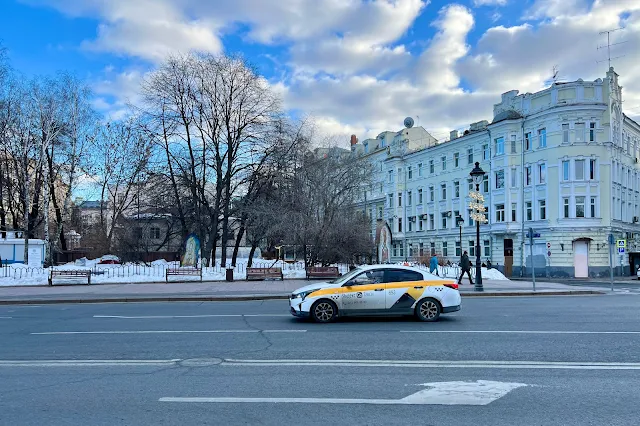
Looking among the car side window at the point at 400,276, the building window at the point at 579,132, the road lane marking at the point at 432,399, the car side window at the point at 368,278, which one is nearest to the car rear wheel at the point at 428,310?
the car side window at the point at 400,276

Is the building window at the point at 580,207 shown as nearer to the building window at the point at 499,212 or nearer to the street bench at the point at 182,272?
the building window at the point at 499,212

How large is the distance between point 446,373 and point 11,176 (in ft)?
171

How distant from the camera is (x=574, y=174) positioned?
4741 centimetres

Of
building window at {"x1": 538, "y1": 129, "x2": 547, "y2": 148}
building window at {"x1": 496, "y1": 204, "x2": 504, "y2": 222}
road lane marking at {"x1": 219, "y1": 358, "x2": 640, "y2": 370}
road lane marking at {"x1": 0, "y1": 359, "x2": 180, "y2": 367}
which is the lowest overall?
road lane marking at {"x1": 0, "y1": 359, "x2": 180, "y2": 367}

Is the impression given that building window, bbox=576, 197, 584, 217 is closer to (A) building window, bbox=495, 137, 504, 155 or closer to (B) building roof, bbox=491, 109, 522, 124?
(A) building window, bbox=495, 137, 504, 155

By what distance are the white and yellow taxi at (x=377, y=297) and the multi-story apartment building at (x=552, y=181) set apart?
27.7 metres

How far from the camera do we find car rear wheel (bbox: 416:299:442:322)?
43.4ft

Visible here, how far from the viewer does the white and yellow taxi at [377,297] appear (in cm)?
1316

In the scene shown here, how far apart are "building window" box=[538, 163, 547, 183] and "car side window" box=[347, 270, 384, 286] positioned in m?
40.6

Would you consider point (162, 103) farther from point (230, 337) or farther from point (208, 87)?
point (230, 337)

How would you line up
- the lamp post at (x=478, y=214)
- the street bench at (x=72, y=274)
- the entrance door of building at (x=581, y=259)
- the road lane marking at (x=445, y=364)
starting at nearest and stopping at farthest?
the road lane marking at (x=445, y=364) → the lamp post at (x=478, y=214) → the street bench at (x=72, y=274) → the entrance door of building at (x=581, y=259)

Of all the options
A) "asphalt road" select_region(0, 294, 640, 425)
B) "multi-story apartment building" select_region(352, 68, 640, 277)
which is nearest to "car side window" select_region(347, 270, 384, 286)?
"asphalt road" select_region(0, 294, 640, 425)

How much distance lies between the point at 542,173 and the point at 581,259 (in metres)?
8.67

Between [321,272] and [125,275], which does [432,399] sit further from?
[125,275]
